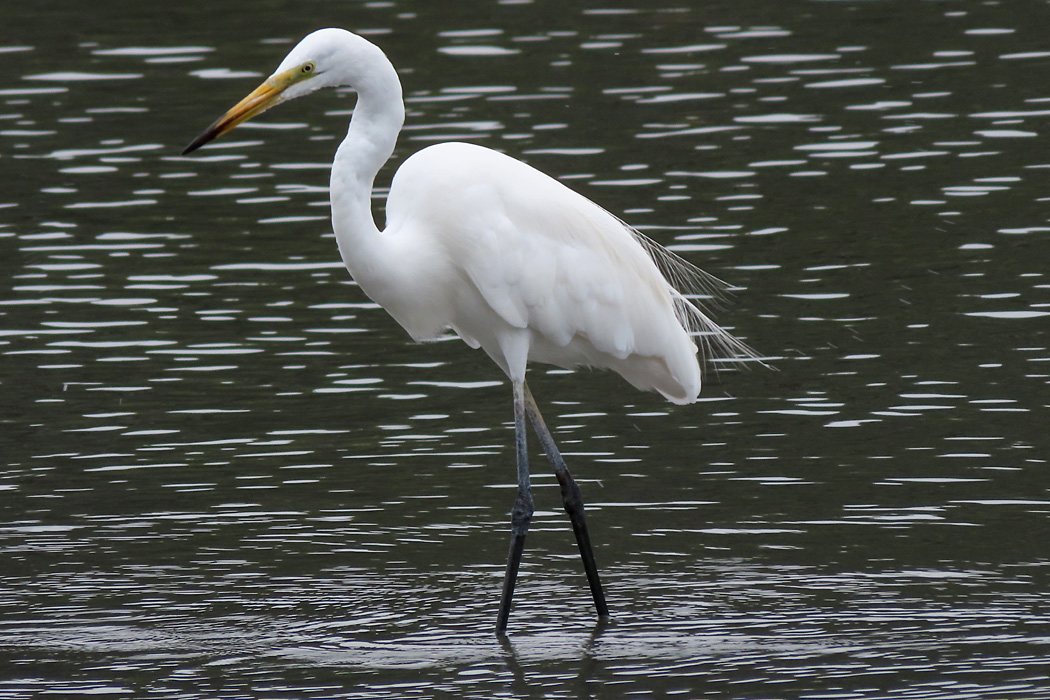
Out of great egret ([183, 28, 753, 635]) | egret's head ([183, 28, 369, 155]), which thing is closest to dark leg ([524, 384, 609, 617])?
great egret ([183, 28, 753, 635])

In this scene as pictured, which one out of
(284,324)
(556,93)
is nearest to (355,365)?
(284,324)

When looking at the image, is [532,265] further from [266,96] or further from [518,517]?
[266,96]

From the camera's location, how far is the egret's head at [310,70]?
6746mm

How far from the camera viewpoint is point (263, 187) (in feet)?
44.7

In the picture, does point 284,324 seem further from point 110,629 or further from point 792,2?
point 792,2

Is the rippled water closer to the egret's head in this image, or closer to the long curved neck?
the long curved neck

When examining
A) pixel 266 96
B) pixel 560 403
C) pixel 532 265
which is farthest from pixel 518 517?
pixel 560 403

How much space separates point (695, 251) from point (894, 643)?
202 inches

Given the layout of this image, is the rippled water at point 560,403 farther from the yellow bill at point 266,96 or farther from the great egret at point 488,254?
the yellow bill at point 266,96

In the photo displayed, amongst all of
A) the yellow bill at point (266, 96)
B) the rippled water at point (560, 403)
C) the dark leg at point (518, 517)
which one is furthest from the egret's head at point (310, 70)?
the rippled water at point (560, 403)

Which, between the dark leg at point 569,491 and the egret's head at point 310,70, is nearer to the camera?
the egret's head at point 310,70

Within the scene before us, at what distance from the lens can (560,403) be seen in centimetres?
968

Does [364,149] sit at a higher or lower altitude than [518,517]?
higher

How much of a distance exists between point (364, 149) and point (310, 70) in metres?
0.34
